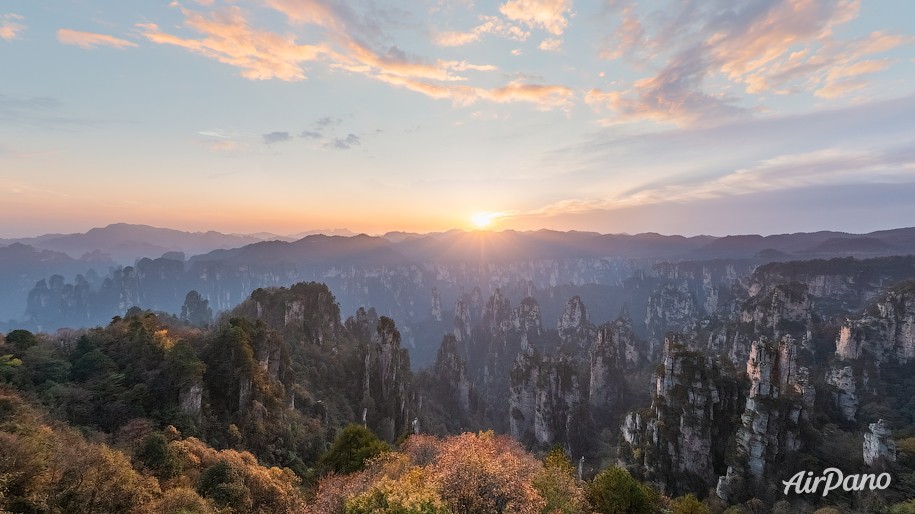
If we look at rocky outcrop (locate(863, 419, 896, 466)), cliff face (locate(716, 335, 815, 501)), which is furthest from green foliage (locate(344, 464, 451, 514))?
rocky outcrop (locate(863, 419, 896, 466))

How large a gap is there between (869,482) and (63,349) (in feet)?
290

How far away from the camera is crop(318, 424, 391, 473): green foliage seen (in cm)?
4056

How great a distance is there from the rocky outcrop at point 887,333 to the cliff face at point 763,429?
4778 cm

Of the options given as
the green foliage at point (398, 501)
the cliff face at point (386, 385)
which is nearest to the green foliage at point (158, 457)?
the green foliage at point (398, 501)

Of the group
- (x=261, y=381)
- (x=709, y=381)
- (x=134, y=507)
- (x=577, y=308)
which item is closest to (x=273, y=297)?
(x=261, y=381)

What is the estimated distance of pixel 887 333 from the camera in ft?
291

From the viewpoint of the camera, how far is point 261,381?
52.0 metres

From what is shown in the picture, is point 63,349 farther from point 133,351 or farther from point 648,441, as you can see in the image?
point 648,441

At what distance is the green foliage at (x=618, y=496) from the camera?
112 ft

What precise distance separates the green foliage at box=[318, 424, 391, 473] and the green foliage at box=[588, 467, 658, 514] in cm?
2033

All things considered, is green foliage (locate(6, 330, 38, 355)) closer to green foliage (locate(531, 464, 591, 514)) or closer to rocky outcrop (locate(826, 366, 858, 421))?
green foliage (locate(531, 464, 591, 514))

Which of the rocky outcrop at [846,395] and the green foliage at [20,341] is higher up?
the green foliage at [20,341]

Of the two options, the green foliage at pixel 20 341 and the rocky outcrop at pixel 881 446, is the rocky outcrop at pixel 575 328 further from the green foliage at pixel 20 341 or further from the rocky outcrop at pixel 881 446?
the green foliage at pixel 20 341

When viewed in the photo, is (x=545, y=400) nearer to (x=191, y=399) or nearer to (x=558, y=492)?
(x=558, y=492)
